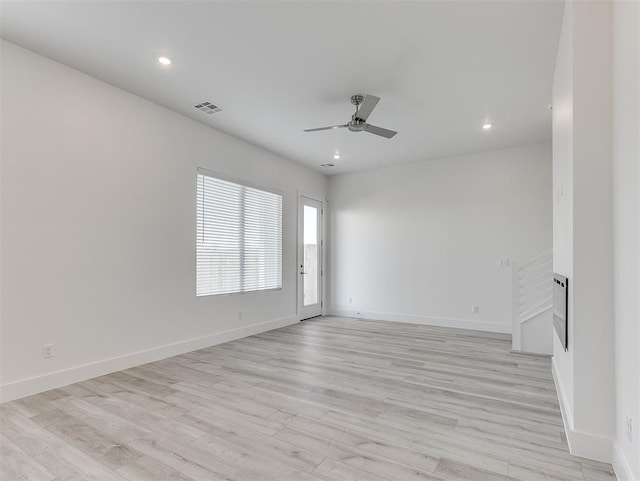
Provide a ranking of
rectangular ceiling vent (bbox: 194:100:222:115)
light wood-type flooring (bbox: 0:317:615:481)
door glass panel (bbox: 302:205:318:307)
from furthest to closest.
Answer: door glass panel (bbox: 302:205:318:307) < rectangular ceiling vent (bbox: 194:100:222:115) < light wood-type flooring (bbox: 0:317:615:481)

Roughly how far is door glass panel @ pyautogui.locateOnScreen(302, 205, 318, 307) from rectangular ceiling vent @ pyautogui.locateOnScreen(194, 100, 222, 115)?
2962mm

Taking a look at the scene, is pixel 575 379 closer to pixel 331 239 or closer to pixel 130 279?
pixel 130 279

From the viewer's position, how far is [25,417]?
2.62 m

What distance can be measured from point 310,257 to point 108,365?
4182 mm

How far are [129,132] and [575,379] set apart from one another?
181 inches

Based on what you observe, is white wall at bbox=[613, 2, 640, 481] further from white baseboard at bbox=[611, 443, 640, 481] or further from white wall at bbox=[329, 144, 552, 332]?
white wall at bbox=[329, 144, 552, 332]

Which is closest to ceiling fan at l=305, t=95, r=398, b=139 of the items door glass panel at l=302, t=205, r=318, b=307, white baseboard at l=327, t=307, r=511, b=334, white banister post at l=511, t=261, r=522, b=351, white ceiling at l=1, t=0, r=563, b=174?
white ceiling at l=1, t=0, r=563, b=174

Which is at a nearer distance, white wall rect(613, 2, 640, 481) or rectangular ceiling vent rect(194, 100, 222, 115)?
white wall rect(613, 2, 640, 481)

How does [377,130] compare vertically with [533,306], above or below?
above

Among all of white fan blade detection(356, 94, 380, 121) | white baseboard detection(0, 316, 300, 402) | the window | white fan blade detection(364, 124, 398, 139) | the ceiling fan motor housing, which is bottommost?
white baseboard detection(0, 316, 300, 402)

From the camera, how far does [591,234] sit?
83.1 inches

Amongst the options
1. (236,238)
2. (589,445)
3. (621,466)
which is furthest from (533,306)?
(236,238)

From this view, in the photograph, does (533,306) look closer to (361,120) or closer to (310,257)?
(361,120)

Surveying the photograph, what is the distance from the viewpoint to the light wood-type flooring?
2.01m
